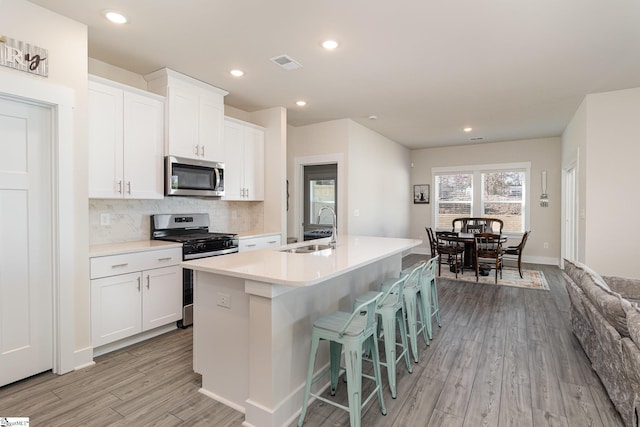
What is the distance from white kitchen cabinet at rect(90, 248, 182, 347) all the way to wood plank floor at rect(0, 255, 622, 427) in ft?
0.68

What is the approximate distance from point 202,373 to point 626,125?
5491 mm

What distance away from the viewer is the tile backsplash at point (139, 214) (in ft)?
10.9

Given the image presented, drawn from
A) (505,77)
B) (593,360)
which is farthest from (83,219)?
(505,77)

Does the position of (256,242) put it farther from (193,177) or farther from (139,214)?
(139,214)

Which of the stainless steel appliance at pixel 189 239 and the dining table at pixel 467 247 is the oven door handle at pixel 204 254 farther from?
the dining table at pixel 467 247

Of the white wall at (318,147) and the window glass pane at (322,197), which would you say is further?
the window glass pane at (322,197)

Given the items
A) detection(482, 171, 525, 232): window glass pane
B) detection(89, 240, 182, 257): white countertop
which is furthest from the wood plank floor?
detection(482, 171, 525, 232): window glass pane

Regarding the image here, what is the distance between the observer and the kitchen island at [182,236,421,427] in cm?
189

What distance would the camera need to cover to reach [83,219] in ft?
8.84

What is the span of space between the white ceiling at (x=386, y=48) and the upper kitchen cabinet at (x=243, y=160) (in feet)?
1.37

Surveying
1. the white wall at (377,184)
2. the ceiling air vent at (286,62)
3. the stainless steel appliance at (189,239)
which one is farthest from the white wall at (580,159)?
the stainless steel appliance at (189,239)

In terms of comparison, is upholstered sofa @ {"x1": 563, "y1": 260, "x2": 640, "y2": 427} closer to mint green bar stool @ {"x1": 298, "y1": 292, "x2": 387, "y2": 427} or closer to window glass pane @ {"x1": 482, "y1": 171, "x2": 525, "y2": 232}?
mint green bar stool @ {"x1": 298, "y1": 292, "x2": 387, "y2": 427}

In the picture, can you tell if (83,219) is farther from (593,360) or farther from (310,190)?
(593,360)

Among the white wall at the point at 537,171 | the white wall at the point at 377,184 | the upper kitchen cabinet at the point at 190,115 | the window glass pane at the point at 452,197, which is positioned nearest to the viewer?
the upper kitchen cabinet at the point at 190,115
